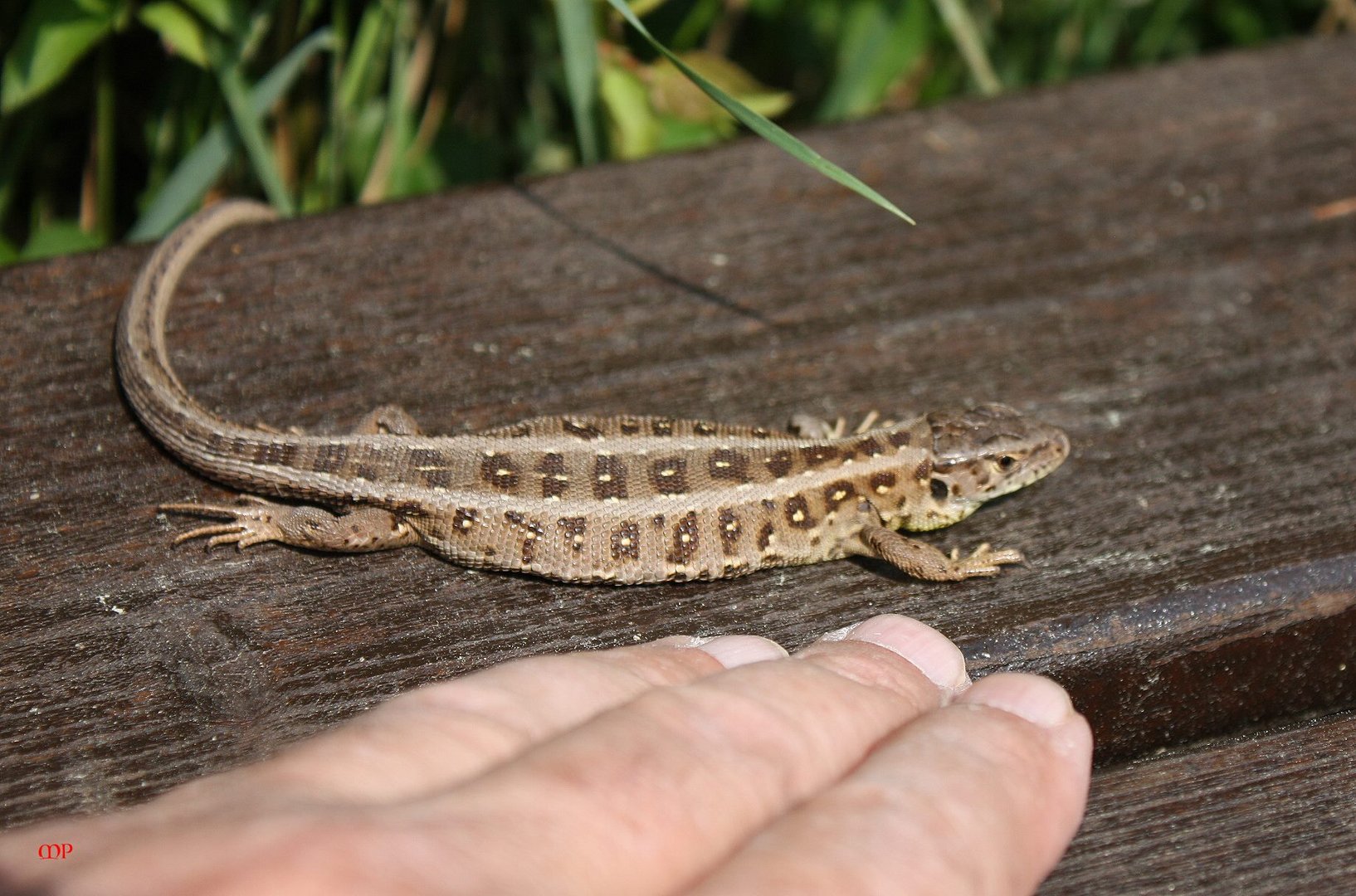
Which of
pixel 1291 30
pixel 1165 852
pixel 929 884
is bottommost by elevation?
pixel 1165 852

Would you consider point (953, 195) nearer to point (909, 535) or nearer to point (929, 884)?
point (909, 535)

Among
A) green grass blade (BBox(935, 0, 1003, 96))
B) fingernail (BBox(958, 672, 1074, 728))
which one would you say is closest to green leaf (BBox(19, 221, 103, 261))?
fingernail (BBox(958, 672, 1074, 728))

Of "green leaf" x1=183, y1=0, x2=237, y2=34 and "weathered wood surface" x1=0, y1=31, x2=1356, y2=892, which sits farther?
"green leaf" x1=183, y1=0, x2=237, y2=34

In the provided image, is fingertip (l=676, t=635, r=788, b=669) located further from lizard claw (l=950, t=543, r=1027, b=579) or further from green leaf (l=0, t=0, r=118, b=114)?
green leaf (l=0, t=0, r=118, b=114)

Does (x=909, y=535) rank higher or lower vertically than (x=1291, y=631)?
lower

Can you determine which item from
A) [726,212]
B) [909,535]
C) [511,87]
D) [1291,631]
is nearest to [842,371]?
[909,535]

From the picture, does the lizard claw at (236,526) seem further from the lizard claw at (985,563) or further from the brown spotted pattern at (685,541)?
the lizard claw at (985,563)
